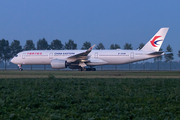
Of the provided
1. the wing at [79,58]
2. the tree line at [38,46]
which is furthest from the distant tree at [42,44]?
the wing at [79,58]

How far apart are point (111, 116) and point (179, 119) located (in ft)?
6.86

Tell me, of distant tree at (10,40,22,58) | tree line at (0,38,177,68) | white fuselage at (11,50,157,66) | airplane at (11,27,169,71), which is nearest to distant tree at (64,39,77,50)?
tree line at (0,38,177,68)

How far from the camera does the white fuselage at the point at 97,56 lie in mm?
33188

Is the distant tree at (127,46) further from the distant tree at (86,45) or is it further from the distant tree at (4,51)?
the distant tree at (4,51)

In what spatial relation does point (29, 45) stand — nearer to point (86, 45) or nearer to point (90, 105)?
point (86, 45)

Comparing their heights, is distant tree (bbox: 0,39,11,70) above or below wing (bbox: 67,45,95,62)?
above

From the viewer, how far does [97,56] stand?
111 ft

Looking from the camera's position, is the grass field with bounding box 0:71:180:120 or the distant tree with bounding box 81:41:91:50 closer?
the grass field with bounding box 0:71:180:120

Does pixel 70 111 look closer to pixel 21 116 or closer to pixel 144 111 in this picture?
pixel 21 116

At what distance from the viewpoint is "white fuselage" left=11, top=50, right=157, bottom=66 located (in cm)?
3319

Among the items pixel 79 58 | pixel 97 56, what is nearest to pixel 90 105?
pixel 79 58

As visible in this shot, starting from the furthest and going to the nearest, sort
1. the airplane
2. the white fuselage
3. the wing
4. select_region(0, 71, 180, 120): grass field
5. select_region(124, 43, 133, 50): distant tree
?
select_region(124, 43, 133, 50): distant tree, the white fuselage, the airplane, the wing, select_region(0, 71, 180, 120): grass field

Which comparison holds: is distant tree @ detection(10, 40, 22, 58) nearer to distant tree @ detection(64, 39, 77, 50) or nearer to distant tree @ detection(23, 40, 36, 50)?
distant tree @ detection(23, 40, 36, 50)

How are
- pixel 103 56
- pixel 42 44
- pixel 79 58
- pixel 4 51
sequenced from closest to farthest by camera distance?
1. pixel 79 58
2. pixel 103 56
3. pixel 4 51
4. pixel 42 44
